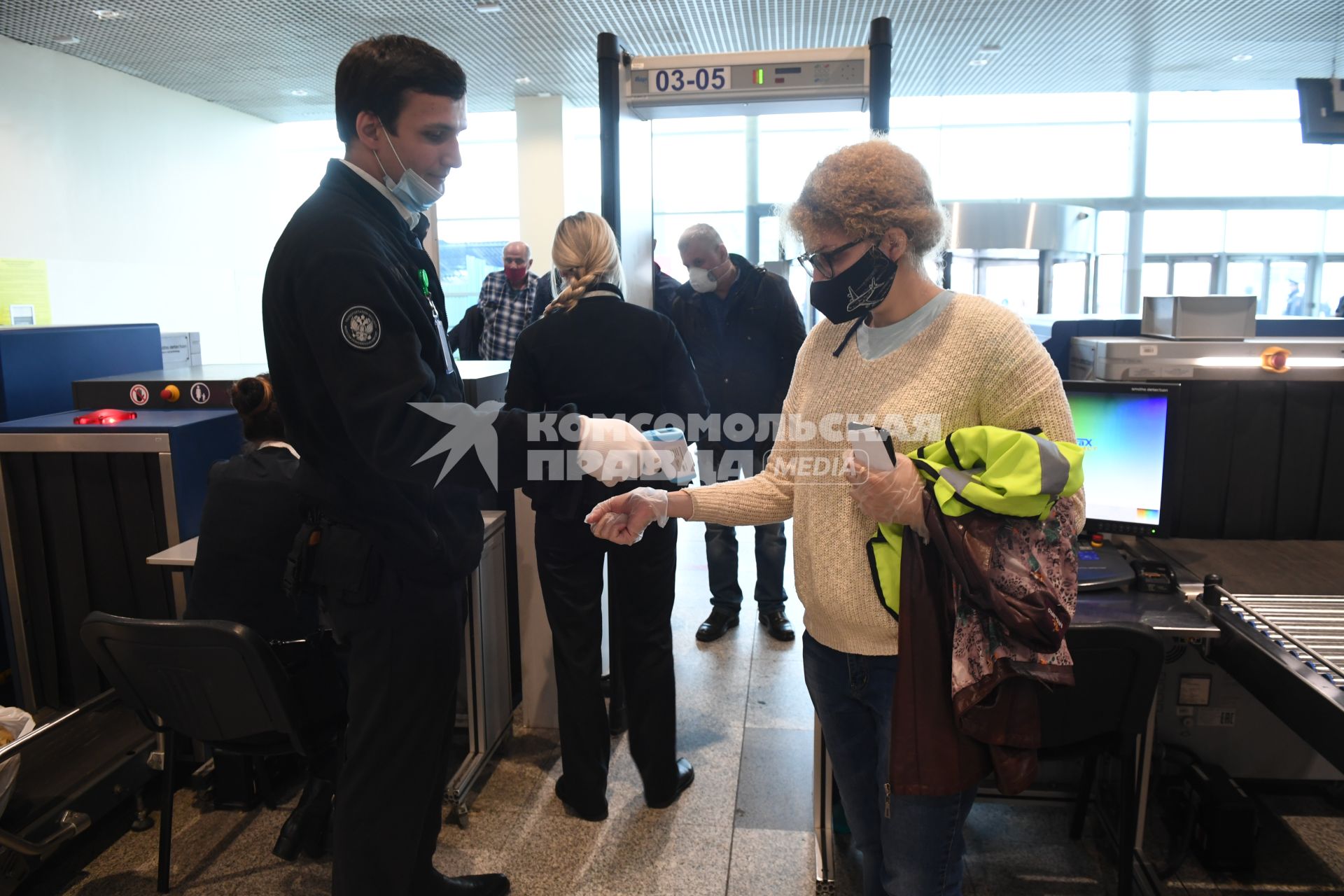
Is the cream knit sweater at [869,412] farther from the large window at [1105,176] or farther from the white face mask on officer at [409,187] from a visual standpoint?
the large window at [1105,176]

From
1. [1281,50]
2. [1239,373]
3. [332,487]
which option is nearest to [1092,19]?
[1281,50]

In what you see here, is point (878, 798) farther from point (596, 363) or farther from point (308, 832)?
point (308, 832)

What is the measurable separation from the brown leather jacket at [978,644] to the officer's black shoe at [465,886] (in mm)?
1097

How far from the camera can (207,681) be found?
1.76 meters

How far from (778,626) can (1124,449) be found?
1.79 metres

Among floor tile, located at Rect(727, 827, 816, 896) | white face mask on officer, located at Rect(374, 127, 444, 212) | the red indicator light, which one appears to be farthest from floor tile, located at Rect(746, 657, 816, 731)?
the red indicator light

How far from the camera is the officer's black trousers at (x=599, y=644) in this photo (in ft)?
7.36

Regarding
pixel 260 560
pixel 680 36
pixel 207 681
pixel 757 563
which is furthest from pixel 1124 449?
pixel 680 36

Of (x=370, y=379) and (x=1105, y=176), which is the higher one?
(x=1105, y=176)

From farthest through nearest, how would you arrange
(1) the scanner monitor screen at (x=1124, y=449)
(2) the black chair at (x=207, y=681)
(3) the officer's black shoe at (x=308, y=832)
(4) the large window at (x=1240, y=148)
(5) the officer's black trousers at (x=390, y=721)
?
(4) the large window at (x=1240, y=148), (3) the officer's black shoe at (x=308, y=832), (1) the scanner monitor screen at (x=1124, y=449), (2) the black chair at (x=207, y=681), (5) the officer's black trousers at (x=390, y=721)

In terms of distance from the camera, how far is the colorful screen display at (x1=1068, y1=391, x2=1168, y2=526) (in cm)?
199

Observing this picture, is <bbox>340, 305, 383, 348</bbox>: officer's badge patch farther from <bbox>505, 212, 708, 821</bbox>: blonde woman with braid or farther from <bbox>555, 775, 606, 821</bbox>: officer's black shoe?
<bbox>555, 775, 606, 821</bbox>: officer's black shoe

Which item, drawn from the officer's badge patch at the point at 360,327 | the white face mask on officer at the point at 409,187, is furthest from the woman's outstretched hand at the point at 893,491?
the white face mask on officer at the point at 409,187

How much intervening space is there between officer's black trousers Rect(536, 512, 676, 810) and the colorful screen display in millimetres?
1068
